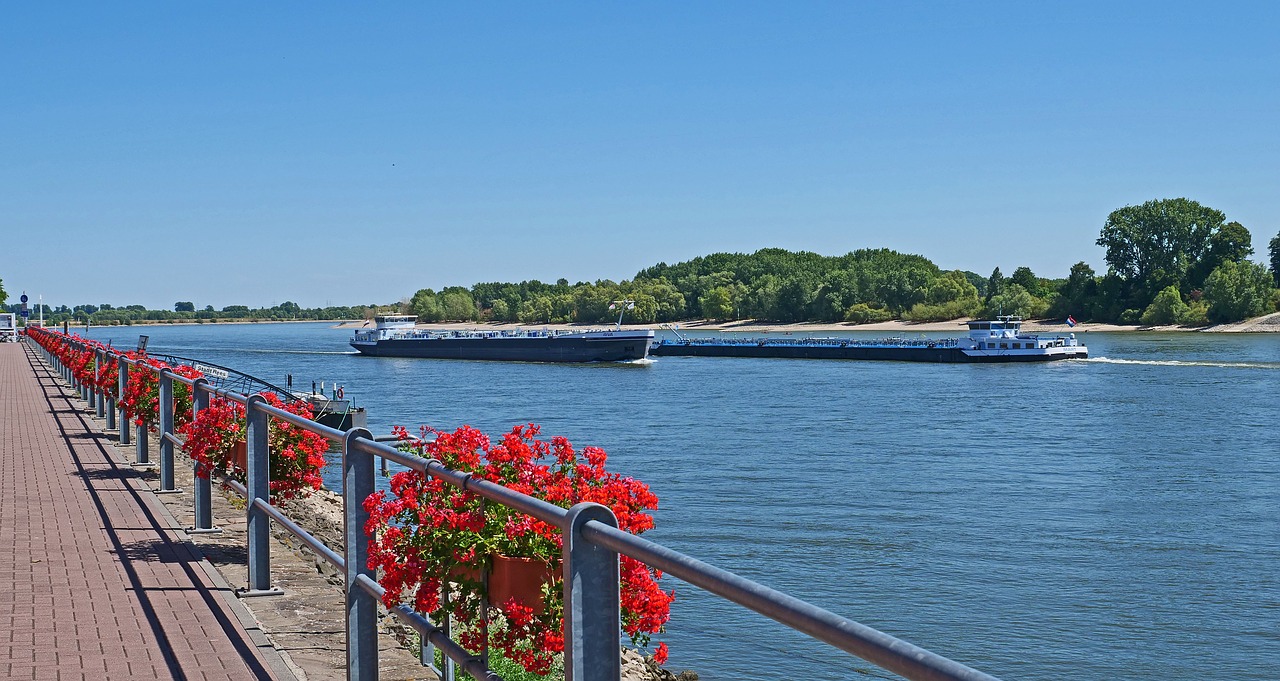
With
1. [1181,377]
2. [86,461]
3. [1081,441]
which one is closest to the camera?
[86,461]

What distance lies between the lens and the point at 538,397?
53156 millimetres

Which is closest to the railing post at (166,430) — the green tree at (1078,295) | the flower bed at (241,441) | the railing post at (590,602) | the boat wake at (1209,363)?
the flower bed at (241,441)

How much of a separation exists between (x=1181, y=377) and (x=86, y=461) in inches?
2215

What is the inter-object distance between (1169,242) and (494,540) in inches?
5792

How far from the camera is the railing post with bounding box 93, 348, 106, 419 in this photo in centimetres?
1614

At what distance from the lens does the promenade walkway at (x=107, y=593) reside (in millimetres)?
5156

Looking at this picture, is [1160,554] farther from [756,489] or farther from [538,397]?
[538,397]

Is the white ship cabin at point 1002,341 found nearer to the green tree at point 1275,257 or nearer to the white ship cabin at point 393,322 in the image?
the white ship cabin at point 393,322

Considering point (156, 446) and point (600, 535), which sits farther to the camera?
point (156, 446)

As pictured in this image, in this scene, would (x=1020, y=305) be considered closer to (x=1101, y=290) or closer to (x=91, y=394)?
(x=1101, y=290)

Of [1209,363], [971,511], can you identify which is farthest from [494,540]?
[1209,363]

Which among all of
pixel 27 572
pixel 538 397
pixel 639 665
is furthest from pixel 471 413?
pixel 27 572

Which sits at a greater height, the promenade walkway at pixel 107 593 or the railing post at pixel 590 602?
the railing post at pixel 590 602

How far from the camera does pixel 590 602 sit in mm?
2535
